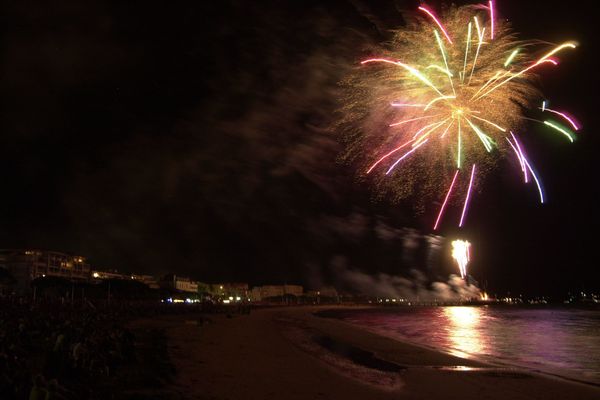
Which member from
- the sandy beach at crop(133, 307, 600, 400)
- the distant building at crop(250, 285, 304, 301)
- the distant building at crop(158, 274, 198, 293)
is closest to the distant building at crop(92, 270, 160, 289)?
the distant building at crop(158, 274, 198, 293)

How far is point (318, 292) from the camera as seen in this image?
198m

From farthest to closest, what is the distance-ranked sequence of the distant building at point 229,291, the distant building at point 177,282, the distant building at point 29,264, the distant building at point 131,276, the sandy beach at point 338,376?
the distant building at point 229,291 < the distant building at point 177,282 < the distant building at point 131,276 < the distant building at point 29,264 < the sandy beach at point 338,376

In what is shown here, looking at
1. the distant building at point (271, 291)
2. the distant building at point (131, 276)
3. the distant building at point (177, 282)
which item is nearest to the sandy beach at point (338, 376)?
the distant building at point (131, 276)

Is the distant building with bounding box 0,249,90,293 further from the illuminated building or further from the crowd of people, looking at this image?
the crowd of people

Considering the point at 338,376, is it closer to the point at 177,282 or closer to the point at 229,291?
the point at 177,282

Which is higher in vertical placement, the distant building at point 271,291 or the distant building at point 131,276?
the distant building at point 131,276

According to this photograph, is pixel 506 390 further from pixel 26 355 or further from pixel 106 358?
pixel 26 355

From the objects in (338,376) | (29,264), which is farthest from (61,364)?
(29,264)

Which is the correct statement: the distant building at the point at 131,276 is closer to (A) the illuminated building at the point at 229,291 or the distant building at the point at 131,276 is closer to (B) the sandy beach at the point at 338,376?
(A) the illuminated building at the point at 229,291

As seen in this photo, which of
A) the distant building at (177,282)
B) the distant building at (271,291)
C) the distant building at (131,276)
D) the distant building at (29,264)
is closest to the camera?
the distant building at (29,264)

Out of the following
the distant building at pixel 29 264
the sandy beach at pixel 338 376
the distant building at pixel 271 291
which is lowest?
the distant building at pixel 271 291

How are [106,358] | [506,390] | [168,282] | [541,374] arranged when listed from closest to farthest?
[106,358]
[506,390]
[541,374]
[168,282]

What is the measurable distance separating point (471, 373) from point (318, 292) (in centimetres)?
18396

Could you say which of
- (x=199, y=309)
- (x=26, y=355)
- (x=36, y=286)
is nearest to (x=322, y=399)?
(x=26, y=355)
